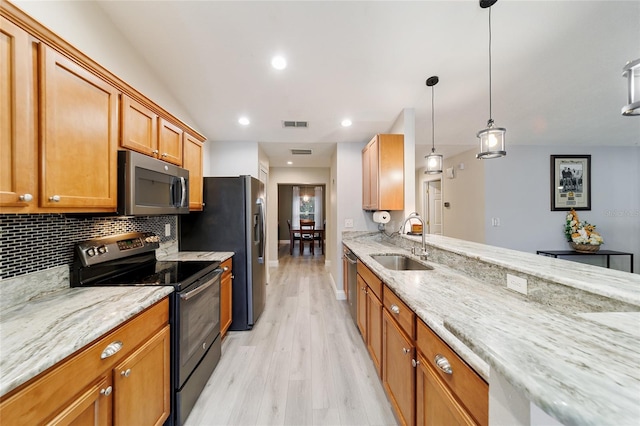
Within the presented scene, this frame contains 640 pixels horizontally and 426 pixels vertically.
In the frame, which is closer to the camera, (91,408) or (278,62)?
(91,408)

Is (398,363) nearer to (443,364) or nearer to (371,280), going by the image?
(443,364)

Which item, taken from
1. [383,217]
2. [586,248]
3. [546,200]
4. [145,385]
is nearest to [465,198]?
[546,200]

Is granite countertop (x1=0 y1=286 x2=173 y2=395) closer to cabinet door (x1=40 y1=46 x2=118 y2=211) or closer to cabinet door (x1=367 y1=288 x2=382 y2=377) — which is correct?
cabinet door (x1=40 y1=46 x2=118 y2=211)

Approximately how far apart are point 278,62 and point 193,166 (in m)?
1.30

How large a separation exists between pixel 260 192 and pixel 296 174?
2.98m

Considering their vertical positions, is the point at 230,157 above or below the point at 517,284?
above

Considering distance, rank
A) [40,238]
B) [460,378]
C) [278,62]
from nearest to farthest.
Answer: [460,378] → [40,238] → [278,62]

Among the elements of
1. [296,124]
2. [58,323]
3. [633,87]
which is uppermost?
[296,124]

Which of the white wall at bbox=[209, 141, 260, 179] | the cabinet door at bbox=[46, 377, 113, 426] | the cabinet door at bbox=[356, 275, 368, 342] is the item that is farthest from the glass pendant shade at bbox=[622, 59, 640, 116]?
the white wall at bbox=[209, 141, 260, 179]

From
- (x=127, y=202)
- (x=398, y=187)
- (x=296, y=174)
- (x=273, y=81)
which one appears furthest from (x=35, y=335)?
(x=296, y=174)

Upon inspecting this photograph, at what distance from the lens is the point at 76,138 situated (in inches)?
45.1

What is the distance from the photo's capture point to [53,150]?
104 centimetres

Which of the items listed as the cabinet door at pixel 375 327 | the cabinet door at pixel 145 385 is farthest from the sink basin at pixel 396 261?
the cabinet door at pixel 145 385

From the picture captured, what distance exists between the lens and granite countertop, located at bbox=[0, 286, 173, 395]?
28.0 inches
